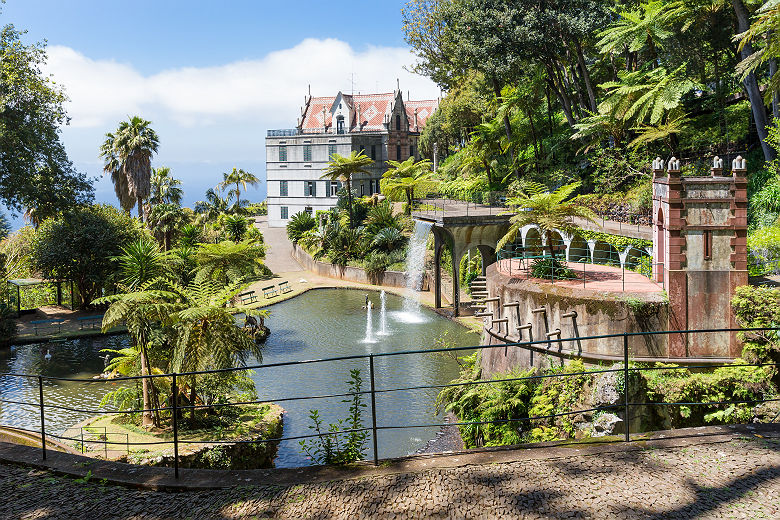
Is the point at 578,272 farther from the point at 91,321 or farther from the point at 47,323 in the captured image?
the point at 47,323

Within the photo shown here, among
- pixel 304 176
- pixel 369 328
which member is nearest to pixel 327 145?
pixel 304 176

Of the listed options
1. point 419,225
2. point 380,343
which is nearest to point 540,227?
point 380,343

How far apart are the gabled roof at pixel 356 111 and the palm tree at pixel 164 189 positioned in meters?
17.1

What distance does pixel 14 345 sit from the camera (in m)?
25.5

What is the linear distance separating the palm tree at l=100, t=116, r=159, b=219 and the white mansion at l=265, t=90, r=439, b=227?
832 inches

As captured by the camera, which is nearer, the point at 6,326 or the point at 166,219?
the point at 6,326

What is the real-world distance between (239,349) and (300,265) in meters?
31.5

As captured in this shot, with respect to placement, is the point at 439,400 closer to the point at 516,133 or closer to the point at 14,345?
the point at 14,345

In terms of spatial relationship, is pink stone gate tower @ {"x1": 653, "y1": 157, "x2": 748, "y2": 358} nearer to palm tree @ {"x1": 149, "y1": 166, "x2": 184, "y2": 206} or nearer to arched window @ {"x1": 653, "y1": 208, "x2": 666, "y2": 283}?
arched window @ {"x1": 653, "y1": 208, "x2": 666, "y2": 283}

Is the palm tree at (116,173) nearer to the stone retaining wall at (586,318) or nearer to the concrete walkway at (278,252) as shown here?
the concrete walkway at (278,252)

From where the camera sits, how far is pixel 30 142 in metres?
29.5

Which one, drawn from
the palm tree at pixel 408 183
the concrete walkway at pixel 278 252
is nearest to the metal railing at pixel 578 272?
the palm tree at pixel 408 183

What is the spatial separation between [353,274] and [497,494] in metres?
33.5

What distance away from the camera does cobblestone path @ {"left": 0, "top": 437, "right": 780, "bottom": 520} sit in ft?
16.6
